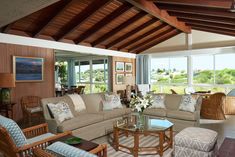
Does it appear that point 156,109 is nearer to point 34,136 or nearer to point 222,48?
point 34,136

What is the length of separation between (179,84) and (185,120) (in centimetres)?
456

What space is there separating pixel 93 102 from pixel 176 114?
2.07m

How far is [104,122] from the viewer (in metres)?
4.39

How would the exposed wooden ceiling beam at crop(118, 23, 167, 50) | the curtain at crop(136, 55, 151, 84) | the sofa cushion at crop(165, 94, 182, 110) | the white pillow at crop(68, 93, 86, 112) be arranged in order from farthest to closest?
the curtain at crop(136, 55, 151, 84) → the exposed wooden ceiling beam at crop(118, 23, 167, 50) → the sofa cushion at crop(165, 94, 182, 110) → the white pillow at crop(68, 93, 86, 112)

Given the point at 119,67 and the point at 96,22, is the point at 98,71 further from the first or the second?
the point at 96,22

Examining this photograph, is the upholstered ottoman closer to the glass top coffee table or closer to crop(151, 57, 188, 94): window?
the glass top coffee table

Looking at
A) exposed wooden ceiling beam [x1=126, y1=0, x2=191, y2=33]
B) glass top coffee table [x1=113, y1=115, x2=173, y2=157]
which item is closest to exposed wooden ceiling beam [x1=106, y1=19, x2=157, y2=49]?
exposed wooden ceiling beam [x1=126, y1=0, x2=191, y2=33]

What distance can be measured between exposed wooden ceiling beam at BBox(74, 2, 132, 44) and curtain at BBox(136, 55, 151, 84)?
3796mm

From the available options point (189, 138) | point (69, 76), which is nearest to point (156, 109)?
point (189, 138)

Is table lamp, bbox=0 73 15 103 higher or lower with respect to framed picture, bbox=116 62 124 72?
lower

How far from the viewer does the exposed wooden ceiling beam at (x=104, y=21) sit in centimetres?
553

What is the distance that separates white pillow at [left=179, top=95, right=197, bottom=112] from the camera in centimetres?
472

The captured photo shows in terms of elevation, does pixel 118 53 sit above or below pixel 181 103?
above

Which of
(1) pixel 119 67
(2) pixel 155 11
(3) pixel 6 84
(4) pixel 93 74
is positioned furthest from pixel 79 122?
(4) pixel 93 74
